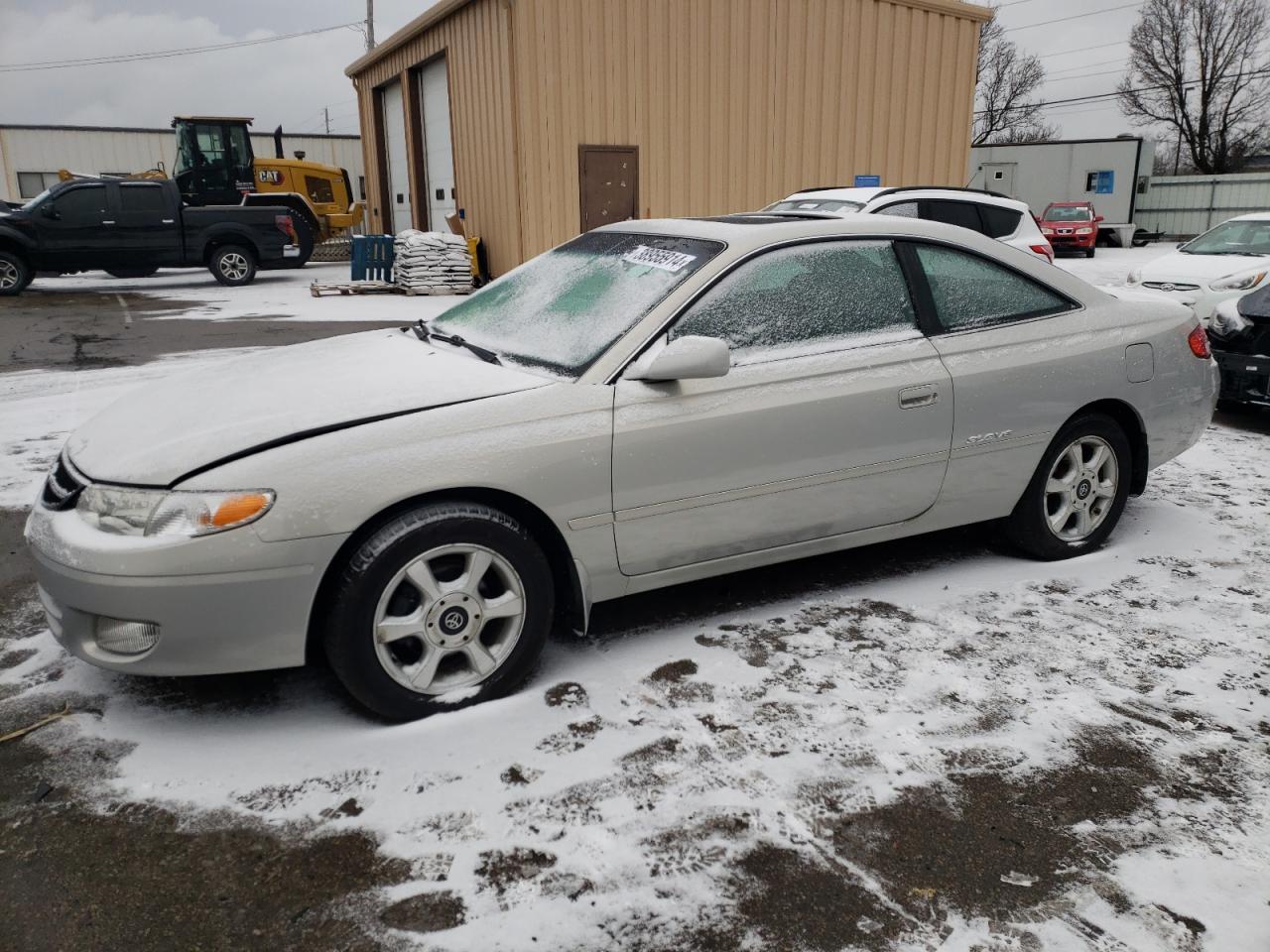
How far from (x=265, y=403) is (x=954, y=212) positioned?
8174mm

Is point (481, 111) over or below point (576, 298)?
over

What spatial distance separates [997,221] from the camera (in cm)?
985

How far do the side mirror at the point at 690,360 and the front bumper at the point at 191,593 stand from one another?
1105 millimetres

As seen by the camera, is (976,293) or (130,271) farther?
(130,271)

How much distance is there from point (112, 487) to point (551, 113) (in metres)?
12.5

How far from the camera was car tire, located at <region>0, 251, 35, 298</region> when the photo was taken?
16.0m

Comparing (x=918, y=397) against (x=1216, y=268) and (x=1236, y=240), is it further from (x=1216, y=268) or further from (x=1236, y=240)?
(x=1236, y=240)

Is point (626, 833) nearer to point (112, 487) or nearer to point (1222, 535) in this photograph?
point (112, 487)

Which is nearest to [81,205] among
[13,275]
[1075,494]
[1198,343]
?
[13,275]

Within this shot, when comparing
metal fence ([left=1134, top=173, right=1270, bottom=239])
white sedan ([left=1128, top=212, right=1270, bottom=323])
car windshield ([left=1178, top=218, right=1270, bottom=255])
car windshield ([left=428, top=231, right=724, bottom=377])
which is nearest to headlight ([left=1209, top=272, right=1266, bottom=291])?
white sedan ([left=1128, top=212, right=1270, bottom=323])

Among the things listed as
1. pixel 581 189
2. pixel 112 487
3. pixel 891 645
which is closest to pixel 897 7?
pixel 581 189

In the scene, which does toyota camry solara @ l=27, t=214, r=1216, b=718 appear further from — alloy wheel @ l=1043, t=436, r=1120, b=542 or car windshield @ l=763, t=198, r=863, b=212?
car windshield @ l=763, t=198, r=863, b=212

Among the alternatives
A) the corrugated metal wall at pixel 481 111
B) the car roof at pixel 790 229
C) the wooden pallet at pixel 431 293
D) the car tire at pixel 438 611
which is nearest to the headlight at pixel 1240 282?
the car roof at pixel 790 229

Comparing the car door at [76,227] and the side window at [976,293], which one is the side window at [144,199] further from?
the side window at [976,293]
